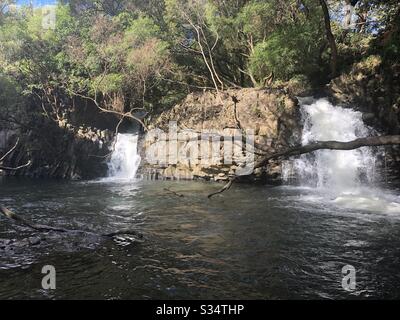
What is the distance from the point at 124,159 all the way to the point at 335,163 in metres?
14.9

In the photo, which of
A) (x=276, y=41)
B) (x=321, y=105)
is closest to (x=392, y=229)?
(x=321, y=105)

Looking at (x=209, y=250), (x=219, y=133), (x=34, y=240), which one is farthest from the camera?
(x=219, y=133)

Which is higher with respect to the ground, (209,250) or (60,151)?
(60,151)

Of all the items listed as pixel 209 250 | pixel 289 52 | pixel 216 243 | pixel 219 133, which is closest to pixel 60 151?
pixel 219 133

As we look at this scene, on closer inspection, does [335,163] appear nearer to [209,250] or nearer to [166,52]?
[209,250]

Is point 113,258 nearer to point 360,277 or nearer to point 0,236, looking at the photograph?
point 0,236

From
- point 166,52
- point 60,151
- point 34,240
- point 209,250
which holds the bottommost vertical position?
point 209,250

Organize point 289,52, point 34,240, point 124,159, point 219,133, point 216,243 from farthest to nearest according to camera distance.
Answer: point 124,159
point 219,133
point 289,52
point 216,243
point 34,240

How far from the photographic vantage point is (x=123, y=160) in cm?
2764

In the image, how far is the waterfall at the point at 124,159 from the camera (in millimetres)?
27055

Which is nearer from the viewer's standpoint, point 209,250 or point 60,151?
point 209,250

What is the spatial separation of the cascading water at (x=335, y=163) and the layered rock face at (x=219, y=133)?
0.94 metres

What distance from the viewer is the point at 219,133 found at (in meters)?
23.3

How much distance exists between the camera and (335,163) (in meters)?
19.6
